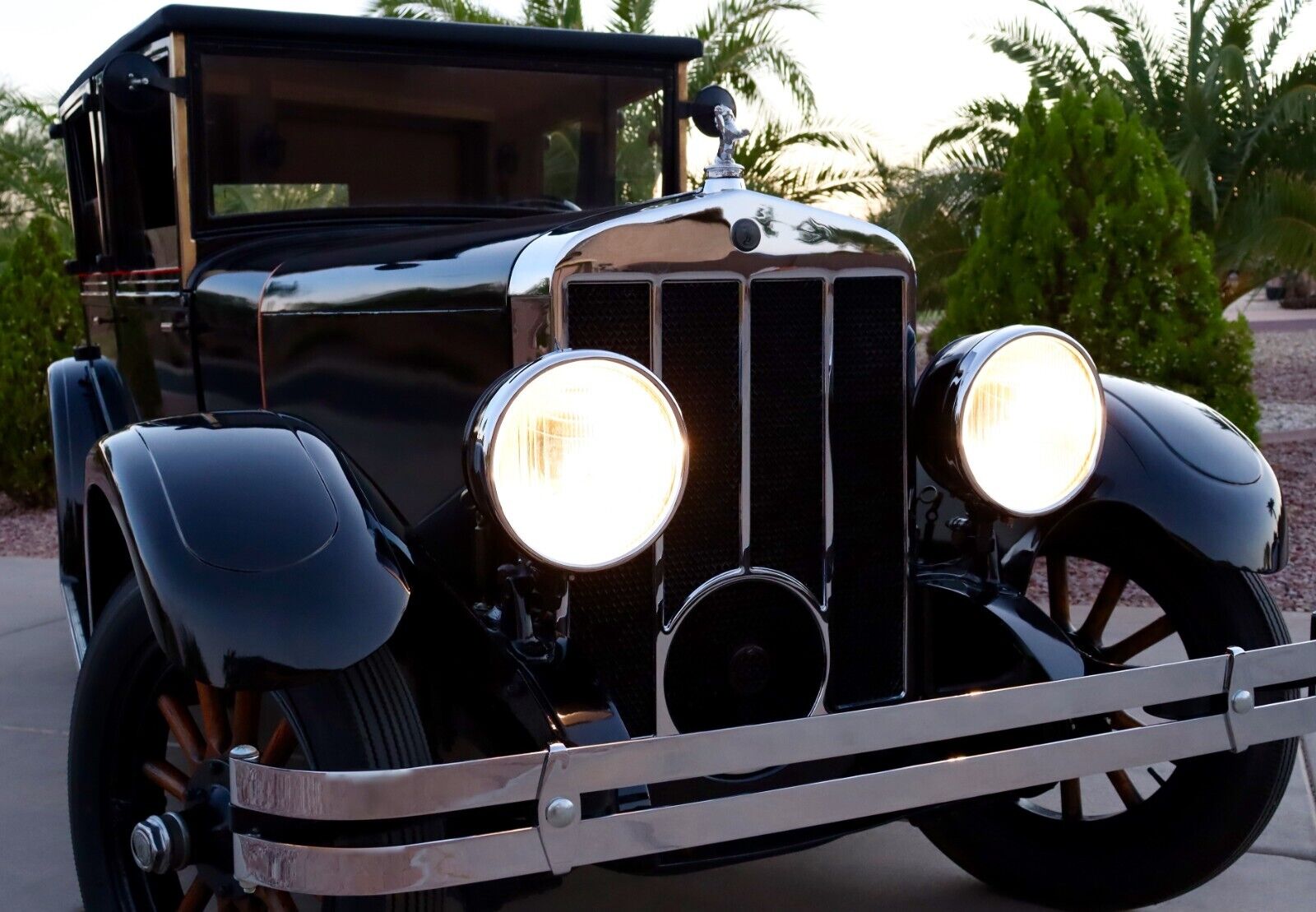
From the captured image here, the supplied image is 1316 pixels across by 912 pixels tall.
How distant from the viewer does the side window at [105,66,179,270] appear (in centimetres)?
309

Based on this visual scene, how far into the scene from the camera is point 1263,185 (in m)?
8.71

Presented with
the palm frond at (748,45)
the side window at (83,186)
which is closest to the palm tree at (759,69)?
the palm frond at (748,45)

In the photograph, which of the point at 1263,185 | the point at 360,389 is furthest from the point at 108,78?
the point at 1263,185

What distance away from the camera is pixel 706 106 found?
3430 mm

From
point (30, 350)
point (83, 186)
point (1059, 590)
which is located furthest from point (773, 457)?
point (30, 350)

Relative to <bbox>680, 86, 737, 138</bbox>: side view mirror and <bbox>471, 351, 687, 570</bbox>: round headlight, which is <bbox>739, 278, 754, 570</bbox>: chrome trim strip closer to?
<bbox>471, 351, 687, 570</bbox>: round headlight

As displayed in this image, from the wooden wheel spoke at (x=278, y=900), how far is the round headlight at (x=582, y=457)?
0.57 m

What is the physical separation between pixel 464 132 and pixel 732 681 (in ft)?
5.26

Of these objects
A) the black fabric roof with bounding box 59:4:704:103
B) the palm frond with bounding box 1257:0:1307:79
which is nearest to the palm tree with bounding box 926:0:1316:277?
the palm frond with bounding box 1257:0:1307:79

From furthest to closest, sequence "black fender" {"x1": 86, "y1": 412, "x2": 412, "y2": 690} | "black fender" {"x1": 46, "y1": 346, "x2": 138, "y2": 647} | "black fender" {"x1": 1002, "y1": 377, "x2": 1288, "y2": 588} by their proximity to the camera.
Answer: "black fender" {"x1": 46, "y1": 346, "x2": 138, "y2": 647} < "black fender" {"x1": 1002, "y1": 377, "x2": 1288, "y2": 588} < "black fender" {"x1": 86, "y1": 412, "x2": 412, "y2": 690}

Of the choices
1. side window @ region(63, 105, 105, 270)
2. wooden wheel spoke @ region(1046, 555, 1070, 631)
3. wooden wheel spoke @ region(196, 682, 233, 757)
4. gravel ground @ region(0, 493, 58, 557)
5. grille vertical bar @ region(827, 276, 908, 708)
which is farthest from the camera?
gravel ground @ region(0, 493, 58, 557)

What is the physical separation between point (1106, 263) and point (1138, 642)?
4062mm

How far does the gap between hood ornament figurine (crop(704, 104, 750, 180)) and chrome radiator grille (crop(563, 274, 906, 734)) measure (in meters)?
0.20

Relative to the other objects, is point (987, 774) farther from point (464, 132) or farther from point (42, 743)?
point (42, 743)
